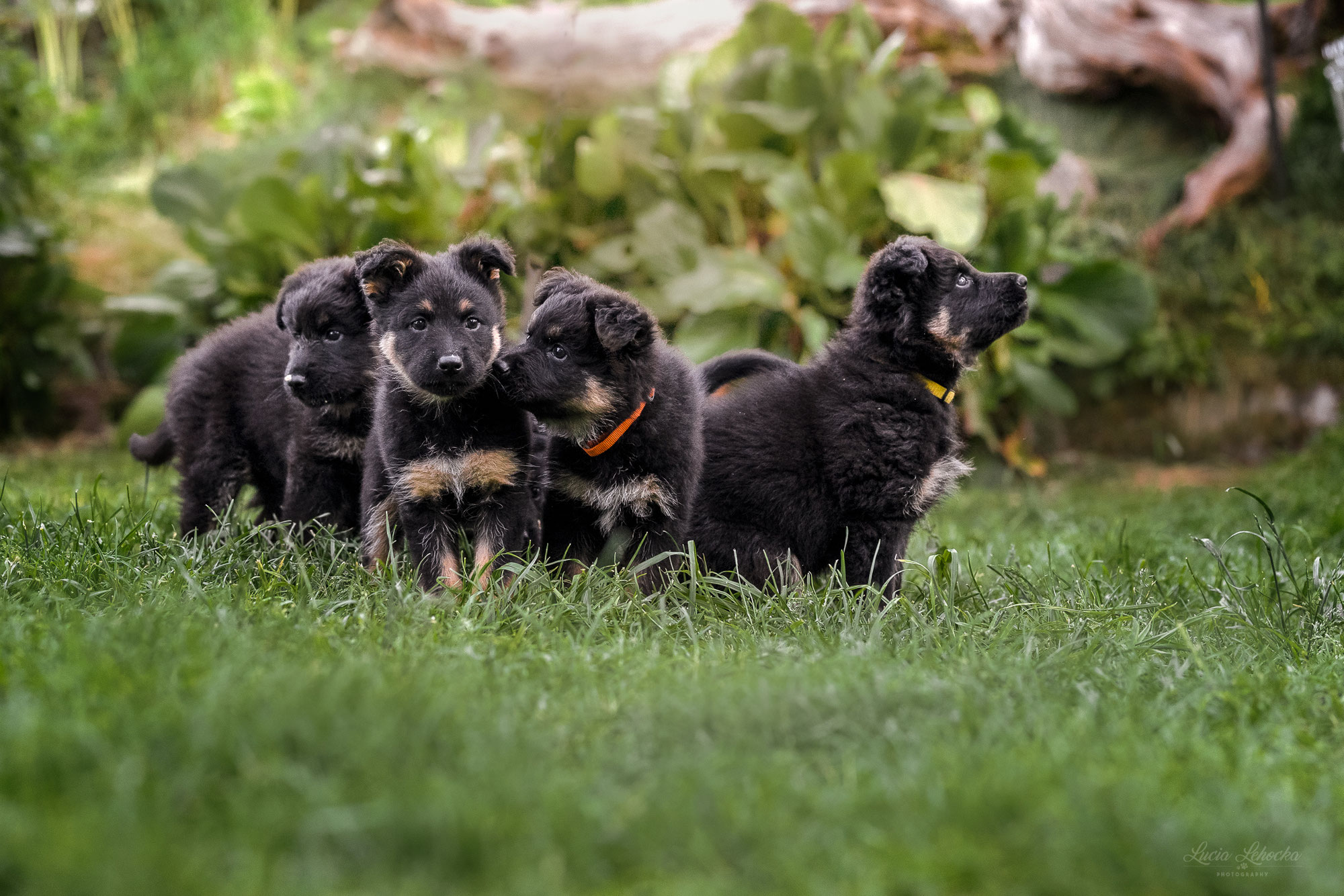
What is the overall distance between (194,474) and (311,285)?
998mm

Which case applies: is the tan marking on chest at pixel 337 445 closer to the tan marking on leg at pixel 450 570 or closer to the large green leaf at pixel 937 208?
the tan marking on leg at pixel 450 570

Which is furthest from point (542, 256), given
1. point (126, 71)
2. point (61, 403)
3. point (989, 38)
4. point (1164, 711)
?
point (126, 71)

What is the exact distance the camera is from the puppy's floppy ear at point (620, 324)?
360cm

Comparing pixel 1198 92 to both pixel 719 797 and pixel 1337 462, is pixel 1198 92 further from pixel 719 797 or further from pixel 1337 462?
pixel 719 797

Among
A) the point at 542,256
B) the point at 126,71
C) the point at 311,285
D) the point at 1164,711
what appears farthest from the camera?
the point at 126,71

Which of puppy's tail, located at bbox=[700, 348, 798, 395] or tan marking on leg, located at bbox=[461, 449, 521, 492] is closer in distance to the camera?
tan marking on leg, located at bbox=[461, 449, 521, 492]

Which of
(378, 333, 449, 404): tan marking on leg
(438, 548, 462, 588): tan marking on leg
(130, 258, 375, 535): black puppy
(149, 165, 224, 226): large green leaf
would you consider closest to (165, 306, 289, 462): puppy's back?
(130, 258, 375, 535): black puppy

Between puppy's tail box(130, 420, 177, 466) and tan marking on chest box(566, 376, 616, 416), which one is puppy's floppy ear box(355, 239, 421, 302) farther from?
puppy's tail box(130, 420, 177, 466)

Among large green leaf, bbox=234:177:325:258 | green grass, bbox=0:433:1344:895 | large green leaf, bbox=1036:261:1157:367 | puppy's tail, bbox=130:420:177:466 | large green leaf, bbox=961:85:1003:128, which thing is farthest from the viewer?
large green leaf, bbox=961:85:1003:128

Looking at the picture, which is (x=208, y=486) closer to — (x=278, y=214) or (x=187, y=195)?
(x=278, y=214)

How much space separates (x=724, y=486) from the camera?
408cm

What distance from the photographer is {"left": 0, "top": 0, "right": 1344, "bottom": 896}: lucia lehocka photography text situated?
1932mm

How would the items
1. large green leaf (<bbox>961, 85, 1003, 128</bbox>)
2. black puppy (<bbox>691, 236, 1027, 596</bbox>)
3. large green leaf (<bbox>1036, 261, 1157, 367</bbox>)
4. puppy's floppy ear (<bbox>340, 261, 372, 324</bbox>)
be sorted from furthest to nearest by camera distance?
large green leaf (<bbox>961, 85, 1003, 128</bbox>) → large green leaf (<bbox>1036, 261, 1157, 367</bbox>) → puppy's floppy ear (<bbox>340, 261, 372, 324</bbox>) → black puppy (<bbox>691, 236, 1027, 596</bbox>)

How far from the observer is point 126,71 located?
12.7m
